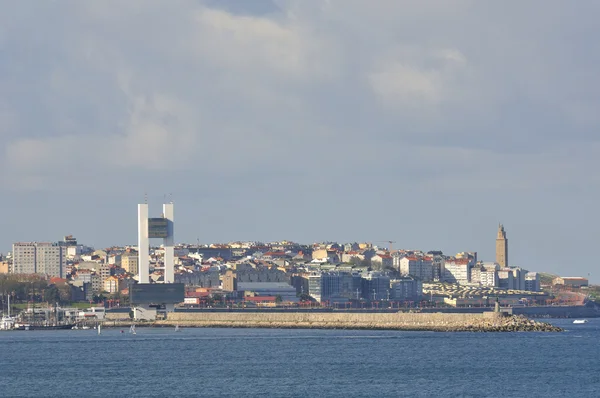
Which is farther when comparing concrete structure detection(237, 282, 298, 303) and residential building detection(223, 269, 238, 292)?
residential building detection(223, 269, 238, 292)

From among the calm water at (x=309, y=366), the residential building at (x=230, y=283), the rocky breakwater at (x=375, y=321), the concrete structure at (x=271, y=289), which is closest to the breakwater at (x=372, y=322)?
the rocky breakwater at (x=375, y=321)

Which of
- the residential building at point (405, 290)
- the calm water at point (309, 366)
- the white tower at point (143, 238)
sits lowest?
the calm water at point (309, 366)


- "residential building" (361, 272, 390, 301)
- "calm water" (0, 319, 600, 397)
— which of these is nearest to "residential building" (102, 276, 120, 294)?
"residential building" (361, 272, 390, 301)

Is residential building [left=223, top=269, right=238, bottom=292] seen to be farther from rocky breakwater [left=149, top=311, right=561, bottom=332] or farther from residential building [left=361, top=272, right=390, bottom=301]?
rocky breakwater [left=149, top=311, right=561, bottom=332]

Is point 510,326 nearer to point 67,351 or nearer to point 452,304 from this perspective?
point 67,351

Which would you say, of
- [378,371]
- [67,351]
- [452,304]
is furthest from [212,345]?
[452,304]

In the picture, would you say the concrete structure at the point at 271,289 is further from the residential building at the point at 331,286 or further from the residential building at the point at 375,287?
the residential building at the point at 375,287

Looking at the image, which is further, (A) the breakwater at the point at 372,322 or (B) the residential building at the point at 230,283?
(B) the residential building at the point at 230,283

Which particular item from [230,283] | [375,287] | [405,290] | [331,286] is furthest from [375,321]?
[405,290]
